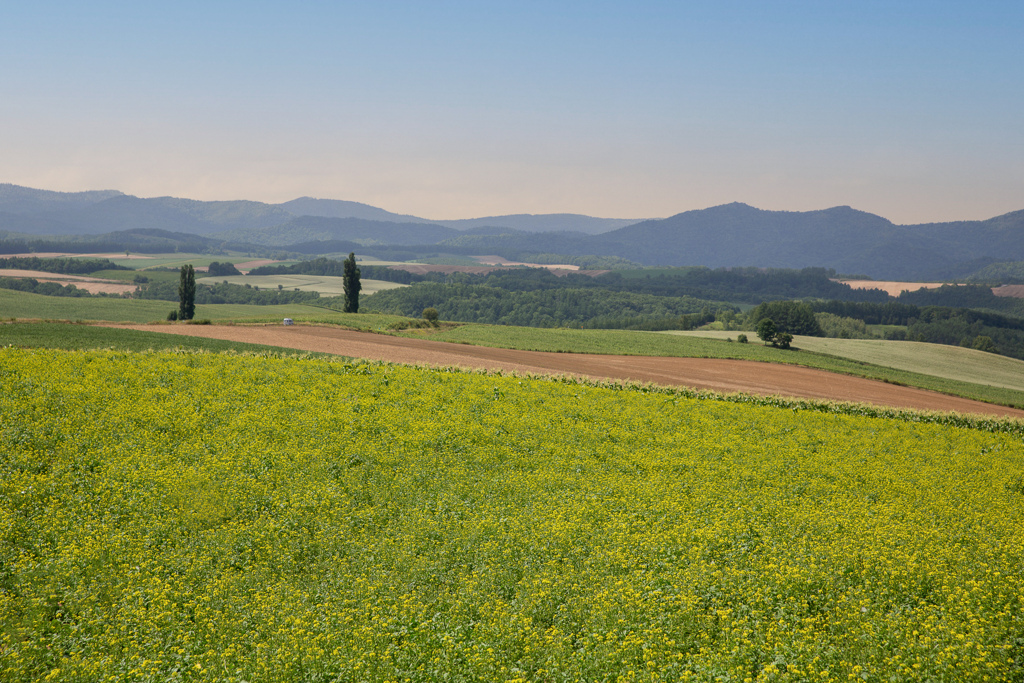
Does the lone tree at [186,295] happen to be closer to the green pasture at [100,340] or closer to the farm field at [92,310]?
the farm field at [92,310]

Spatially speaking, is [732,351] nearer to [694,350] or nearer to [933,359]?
[694,350]

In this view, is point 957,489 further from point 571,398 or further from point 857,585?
point 571,398

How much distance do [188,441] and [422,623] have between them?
1335cm

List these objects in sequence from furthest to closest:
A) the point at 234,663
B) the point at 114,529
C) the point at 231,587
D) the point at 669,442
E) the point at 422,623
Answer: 1. the point at 669,442
2. the point at 114,529
3. the point at 231,587
4. the point at 422,623
5. the point at 234,663

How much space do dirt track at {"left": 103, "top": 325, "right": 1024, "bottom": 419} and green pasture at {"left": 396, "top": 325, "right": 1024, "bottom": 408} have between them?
3.88 meters

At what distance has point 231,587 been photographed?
15.6m

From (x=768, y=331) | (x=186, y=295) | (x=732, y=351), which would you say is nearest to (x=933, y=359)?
(x=768, y=331)

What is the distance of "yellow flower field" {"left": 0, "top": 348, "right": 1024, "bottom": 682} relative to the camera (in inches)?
521

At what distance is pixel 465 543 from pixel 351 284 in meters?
88.1

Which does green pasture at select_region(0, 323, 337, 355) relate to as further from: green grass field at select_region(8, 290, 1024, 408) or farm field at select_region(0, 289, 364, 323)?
farm field at select_region(0, 289, 364, 323)

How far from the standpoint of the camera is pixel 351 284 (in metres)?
101

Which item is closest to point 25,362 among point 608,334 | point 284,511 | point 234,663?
point 284,511

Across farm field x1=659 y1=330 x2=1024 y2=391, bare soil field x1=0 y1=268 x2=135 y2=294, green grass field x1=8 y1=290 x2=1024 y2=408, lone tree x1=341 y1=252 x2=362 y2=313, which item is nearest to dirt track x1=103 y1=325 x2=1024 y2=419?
green grass field x1=8 y1=290 x2=1024 y2=408

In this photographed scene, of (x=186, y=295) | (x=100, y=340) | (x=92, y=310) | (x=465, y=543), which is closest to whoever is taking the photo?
(x=465, y=543)
